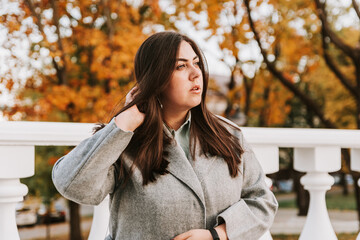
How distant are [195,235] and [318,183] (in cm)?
100

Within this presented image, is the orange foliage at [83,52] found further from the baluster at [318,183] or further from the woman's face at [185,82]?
the woman's face at [185,82]

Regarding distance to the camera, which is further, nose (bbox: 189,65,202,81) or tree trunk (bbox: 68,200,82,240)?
tree trunk (bbox: 68,200,82,240)

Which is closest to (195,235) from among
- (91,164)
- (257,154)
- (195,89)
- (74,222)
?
(91,164)

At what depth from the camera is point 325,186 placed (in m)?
2.39

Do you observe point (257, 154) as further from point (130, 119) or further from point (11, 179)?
point (11, 179)

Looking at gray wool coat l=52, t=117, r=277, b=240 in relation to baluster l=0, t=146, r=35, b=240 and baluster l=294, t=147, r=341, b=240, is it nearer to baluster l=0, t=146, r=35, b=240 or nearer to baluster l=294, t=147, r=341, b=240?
baluster l=0, t=146, r=35, b=240

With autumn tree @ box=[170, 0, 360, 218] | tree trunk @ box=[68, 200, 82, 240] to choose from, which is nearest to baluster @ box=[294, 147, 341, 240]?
autumn tree @ box=[170, 0, 360, 218]

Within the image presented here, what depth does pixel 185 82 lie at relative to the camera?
71.1 inches

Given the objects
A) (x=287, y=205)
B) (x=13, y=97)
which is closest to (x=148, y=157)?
(x=13, y=97)

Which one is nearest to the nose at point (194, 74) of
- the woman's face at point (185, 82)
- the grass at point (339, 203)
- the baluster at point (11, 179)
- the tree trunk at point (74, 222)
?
the woman's face at point (185, 82)

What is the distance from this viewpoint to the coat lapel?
5.62ft

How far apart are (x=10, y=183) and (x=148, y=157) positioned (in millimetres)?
622

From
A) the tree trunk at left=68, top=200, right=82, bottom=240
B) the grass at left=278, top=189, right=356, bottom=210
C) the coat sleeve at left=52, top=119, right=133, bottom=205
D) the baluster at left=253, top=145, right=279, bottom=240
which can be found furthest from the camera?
the grass at left=278, top=189, right=356, bottom=210

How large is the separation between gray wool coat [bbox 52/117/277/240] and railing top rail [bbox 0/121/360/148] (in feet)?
0.58
